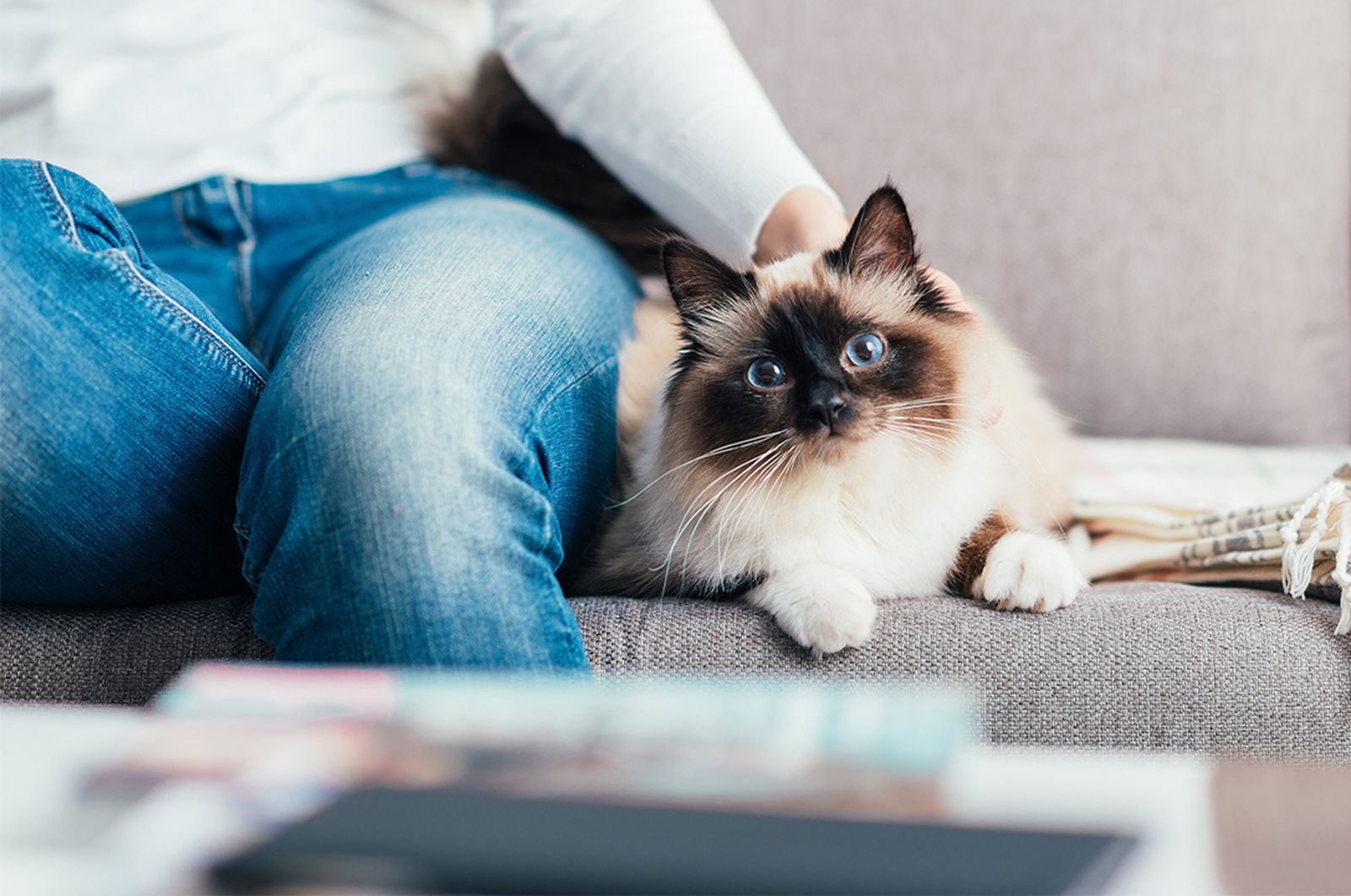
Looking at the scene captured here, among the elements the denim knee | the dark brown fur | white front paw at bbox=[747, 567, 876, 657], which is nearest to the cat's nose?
white front paw at bbox=[747, 567, 876, 657]

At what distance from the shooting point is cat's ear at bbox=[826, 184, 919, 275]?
4.33 feet

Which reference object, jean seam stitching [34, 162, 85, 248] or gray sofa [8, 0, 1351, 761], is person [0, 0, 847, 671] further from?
gray sofa [8, 0, 1351, 761]

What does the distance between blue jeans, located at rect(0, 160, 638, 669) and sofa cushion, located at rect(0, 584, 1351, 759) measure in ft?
0.25

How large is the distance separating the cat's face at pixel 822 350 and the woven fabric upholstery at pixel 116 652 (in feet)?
2.06

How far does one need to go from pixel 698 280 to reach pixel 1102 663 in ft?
2.27

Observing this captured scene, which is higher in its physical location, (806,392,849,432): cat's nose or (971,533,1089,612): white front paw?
(806,392,849,432): cat's nose

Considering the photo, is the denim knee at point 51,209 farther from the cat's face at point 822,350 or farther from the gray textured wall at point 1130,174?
the gray textured wall at point 1130,174

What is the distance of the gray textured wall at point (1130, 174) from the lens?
204 cm

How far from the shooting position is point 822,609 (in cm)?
118

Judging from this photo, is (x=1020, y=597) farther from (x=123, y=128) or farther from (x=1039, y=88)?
(x=123, y=128)

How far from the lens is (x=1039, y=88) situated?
2.09 m

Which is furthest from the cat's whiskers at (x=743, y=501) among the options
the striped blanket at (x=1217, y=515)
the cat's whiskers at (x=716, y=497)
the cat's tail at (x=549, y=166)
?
the cat's tail at (x=549, y=166)

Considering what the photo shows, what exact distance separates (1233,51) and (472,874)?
87.2 inches

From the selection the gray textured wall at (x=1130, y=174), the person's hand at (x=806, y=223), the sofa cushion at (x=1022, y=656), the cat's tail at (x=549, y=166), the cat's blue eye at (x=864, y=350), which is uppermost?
the gray textured wall at (x=1130, y=174)
